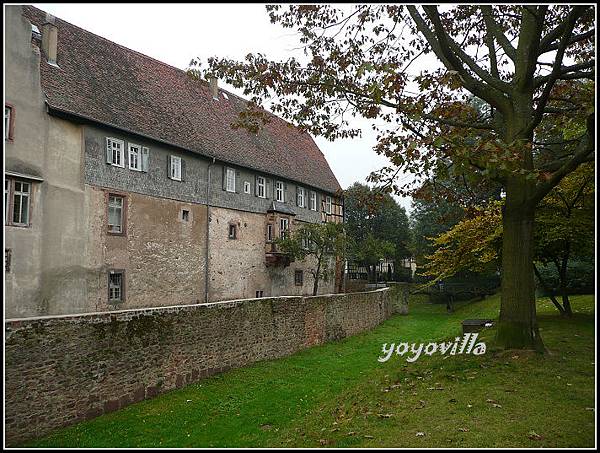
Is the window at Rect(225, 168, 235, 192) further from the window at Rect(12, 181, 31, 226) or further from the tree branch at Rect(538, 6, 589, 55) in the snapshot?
the tree branch at Rect(538, 6, 589, 55)

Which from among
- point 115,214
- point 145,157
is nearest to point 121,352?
point 115,214

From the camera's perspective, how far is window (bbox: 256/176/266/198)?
94.3 feet

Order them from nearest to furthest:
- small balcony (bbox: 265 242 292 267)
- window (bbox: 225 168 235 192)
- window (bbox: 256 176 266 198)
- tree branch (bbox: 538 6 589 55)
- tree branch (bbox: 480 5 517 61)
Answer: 1. tree branch (bbox: 538 6 589 55)
2. tree branch (bbox: 480 5 517 61)
3. window (bbox: 225 168 235 192)
4. window (bbox: 256 176 266 198)
5. small balcony (bbox: 265 242 292 267)

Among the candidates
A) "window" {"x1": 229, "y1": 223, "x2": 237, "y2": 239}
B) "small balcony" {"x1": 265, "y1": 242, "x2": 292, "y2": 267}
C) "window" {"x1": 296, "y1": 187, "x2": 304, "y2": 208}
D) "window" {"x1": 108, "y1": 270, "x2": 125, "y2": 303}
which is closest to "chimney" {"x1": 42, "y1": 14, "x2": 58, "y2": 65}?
"window" {"x1": 108, "y1": 270, "x2": 125, "y2": 303}

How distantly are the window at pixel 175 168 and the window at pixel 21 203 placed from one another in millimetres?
6837

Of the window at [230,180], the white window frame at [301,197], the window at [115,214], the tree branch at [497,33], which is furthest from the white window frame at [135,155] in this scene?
the tree branch at [497,33]

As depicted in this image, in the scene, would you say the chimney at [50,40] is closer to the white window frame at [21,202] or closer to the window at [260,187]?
the white window frame at [21,202]

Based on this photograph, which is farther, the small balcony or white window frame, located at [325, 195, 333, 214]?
white window frame, located at [325, 195, 333, 214]

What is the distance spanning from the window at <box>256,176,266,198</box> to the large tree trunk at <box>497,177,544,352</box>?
19.7m

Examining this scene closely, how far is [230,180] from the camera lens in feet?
87.5

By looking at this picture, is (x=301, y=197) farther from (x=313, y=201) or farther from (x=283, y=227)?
(x=283, y=227)

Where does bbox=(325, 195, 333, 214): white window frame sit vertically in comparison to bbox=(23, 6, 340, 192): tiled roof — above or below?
below

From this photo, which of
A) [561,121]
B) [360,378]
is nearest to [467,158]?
[561,121]

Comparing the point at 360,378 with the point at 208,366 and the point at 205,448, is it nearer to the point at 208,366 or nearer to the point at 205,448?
the point at 208,366
